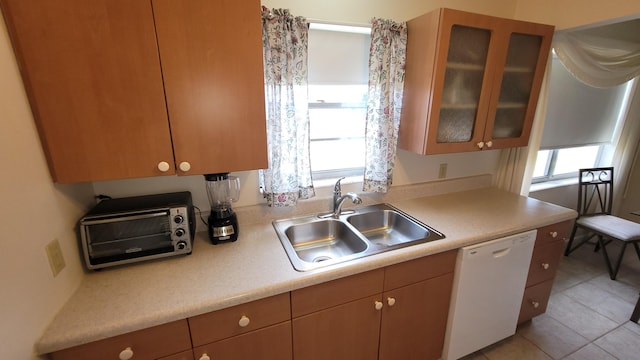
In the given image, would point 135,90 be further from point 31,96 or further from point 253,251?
point 253,251

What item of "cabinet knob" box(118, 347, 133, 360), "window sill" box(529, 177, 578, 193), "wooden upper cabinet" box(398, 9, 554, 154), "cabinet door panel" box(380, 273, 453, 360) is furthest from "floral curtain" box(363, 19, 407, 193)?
"window sill" box(529, 177, 578, 193)

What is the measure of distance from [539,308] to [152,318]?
2.40 meters

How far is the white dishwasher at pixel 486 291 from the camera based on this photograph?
1.48 meters

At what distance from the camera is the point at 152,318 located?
917 millimetres

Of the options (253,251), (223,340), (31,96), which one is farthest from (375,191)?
(31,96)

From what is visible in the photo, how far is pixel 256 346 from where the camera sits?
112 cm

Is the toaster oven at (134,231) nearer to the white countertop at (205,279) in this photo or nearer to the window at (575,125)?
the white countertop at (205,279)

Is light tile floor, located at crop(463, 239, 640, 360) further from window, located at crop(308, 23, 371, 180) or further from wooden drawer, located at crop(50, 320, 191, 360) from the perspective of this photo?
wooden drawer, located at crop(50, 320, 191, 360)

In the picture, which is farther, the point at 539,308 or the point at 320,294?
the point at 539,308

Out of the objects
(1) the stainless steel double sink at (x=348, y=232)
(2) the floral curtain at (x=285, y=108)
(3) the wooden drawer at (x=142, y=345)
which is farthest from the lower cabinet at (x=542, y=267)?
(3) the wooden drawer at (x=142, y=345)

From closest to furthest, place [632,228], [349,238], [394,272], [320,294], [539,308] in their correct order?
[320,294] < [394,272] < [349,238] < [539,308] < [632,228]

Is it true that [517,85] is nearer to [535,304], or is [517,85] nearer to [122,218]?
[535,304]

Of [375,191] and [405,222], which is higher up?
[375,191]

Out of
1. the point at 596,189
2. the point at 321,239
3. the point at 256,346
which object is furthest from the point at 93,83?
the point at 596,189
